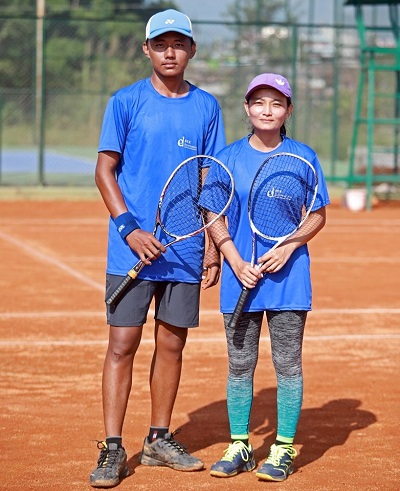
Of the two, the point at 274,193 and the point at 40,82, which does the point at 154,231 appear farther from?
the point at 40,82

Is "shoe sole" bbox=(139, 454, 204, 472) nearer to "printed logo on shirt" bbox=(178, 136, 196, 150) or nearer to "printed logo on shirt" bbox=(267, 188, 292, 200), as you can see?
"printed logo on shirt" bbox=(267, 188, 292, 200)

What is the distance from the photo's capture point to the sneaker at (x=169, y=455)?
514cm

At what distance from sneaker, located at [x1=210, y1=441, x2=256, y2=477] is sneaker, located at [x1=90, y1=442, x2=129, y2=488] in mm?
407

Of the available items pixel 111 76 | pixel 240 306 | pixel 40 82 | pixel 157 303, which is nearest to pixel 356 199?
pixel 40 82

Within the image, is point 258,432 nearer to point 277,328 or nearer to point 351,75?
point 277,328

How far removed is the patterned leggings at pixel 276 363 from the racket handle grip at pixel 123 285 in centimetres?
A: 47

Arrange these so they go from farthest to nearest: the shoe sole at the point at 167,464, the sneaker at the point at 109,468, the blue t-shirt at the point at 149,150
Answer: the shoe sole at the point at 167,464 → the blue t-shirt at the point at 149,150 → the sneaker at the point at 109,468

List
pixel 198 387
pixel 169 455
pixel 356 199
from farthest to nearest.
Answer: pixel 356 199, pixel 198 387, pixel 169 455

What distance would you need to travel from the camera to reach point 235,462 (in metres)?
5.04

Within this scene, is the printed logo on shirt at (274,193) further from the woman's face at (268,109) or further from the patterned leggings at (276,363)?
the patterned leggings at (276,363)

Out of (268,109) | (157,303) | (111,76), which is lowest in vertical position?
(157,303)

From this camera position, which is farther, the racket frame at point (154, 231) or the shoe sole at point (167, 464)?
the shoe sole at point (167, 464)

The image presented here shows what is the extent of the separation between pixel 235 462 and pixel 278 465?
20cm

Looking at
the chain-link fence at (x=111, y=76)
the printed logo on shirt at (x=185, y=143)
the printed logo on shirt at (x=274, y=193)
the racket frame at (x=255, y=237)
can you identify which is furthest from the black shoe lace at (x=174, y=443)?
the chain-link fence at (x=111, y=76)
